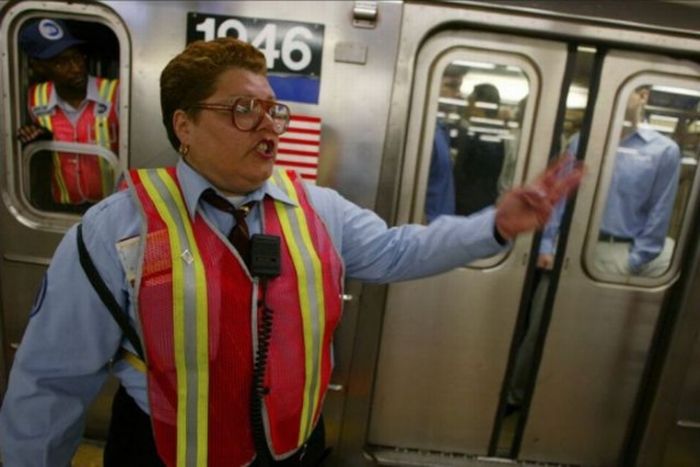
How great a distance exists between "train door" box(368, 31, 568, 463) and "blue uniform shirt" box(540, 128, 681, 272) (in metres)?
0.30

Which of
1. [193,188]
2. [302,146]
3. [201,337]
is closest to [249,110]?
[193,188]

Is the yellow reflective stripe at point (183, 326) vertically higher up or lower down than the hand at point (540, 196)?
lower down

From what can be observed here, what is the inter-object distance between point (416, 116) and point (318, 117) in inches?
19.1

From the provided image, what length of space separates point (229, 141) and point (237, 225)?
21 centimetres

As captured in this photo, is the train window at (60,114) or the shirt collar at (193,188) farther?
the train window at (60,114)

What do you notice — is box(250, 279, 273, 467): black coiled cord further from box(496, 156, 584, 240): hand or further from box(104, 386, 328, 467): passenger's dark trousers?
box(496, 156, 584, 240): hand

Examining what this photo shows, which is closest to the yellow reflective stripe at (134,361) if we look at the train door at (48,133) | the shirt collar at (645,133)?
the train door at (48,133)

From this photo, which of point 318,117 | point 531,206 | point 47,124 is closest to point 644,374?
point 531,206

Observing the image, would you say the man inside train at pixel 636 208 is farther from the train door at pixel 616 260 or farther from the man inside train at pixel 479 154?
the man inside train at pixel 479 154

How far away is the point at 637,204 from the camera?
2412 mm

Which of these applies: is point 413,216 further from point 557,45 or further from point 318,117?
point 557,45

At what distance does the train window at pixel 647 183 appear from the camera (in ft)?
7.54

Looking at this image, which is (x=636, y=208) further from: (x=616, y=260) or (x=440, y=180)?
(x=440, y=180)

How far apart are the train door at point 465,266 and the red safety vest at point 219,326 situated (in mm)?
1208
